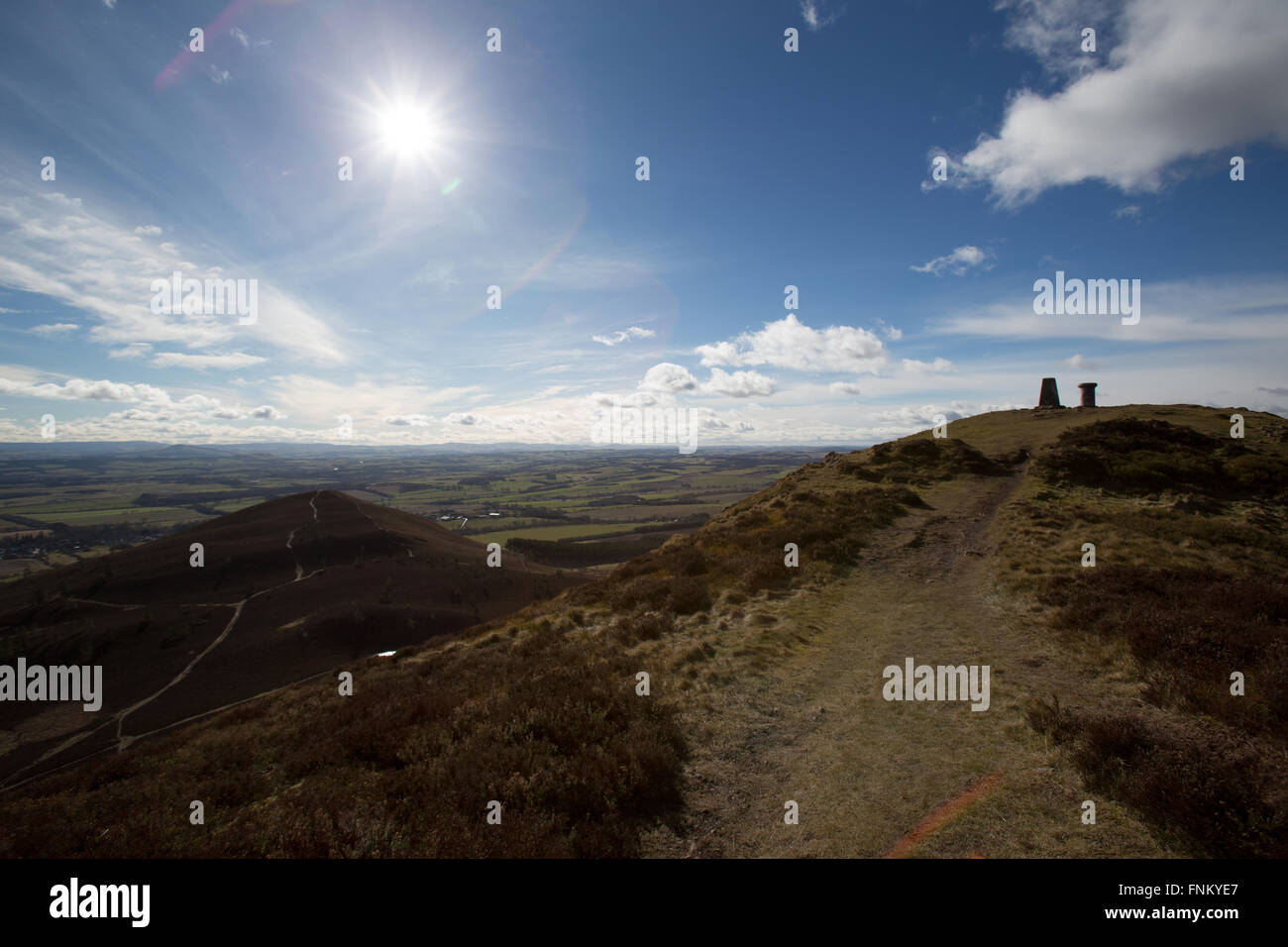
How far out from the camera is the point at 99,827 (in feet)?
27.8

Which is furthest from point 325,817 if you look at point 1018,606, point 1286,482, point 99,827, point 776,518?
point 1286,482

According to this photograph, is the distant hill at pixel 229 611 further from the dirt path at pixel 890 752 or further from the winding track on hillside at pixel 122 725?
the dirt path at pixel 890 752

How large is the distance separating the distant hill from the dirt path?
36.4 m

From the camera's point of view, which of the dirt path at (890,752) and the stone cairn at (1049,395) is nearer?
the dirt path at (890,752)

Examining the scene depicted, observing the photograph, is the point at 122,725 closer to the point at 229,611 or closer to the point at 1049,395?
the point at 229,611

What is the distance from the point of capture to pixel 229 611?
52.7 meters

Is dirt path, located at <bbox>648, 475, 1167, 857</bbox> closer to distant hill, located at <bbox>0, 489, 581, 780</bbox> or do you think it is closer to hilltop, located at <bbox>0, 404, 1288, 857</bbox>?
hilltop, located at <bbox>0, 404, 1288, 857</bbox>

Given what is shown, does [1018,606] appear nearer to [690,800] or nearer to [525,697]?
[690,800]

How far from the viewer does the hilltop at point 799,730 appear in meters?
6.79

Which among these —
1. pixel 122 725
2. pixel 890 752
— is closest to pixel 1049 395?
pixel 890 752

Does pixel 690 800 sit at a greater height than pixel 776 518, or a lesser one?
lesser

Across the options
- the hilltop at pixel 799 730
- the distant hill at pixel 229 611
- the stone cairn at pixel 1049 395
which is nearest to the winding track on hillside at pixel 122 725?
the distant hill at pixel 229 611

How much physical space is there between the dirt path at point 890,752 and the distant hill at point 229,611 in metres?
36.4
